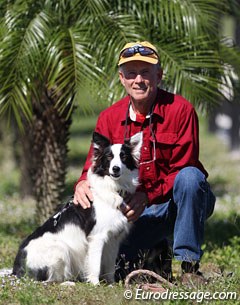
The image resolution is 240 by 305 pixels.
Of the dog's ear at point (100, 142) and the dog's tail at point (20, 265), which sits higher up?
the dog's ear at point (100, 142)

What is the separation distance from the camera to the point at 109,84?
736cm

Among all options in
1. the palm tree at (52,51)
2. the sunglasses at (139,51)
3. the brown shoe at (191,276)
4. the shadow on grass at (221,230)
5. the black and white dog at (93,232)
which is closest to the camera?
the brown shoe at (191,276)

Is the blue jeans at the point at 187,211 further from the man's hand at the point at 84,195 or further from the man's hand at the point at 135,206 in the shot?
the man's hand at the point at 84,195

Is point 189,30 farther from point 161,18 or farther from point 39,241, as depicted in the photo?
point 39,241

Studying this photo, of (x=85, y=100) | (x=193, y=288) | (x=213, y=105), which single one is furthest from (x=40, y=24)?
(x=193, y=288)

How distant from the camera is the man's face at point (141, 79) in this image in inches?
219

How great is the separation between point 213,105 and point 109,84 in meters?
1.26

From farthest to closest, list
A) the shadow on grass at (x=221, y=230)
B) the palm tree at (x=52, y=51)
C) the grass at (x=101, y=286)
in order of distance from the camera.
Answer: the shadow on grass at (x=221, y=230), the palm tree at (x=52, y=51), the grass at (x=101, y=286)

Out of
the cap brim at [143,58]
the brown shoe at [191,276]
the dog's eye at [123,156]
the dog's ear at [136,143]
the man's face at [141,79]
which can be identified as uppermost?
the cap brim at [143,58]

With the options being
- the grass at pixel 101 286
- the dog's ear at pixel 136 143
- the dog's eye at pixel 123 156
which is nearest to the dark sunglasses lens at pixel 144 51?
the dog's ear at pixel 136 143

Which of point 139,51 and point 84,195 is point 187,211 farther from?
point 139,51

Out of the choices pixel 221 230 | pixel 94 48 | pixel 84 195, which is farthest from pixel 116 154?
pixel 221 230

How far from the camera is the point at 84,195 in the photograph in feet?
18.2

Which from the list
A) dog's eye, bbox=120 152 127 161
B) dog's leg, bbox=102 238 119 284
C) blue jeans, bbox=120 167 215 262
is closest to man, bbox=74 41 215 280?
blue jeans, bbox=120 167 215 262
